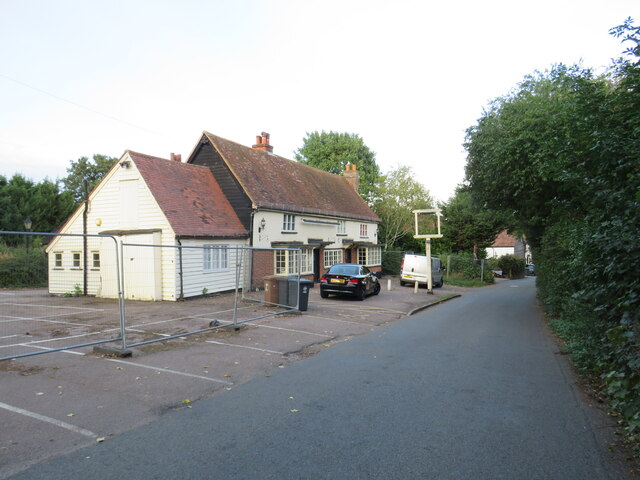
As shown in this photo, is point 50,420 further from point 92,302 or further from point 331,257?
point 331,257

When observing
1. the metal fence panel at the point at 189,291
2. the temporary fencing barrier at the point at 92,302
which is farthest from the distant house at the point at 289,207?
the temporary fencing barrier at the point at 92,302

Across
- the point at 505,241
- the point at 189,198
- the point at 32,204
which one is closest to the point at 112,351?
the point at 189,198

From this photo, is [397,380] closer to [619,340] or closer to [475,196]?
[619,340]

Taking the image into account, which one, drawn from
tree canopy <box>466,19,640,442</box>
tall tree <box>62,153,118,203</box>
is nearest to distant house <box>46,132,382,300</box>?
tree canopy <box>466,19,640,442</box>

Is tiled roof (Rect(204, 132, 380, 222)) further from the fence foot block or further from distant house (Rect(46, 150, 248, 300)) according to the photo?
the fence foot block

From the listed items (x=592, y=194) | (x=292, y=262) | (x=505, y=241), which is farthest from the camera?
(x=505, y=241)

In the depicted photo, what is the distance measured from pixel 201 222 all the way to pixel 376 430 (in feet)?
52.2

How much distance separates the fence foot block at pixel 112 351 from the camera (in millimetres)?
7800

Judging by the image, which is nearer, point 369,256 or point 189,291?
point 189,291

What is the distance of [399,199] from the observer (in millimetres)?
41969

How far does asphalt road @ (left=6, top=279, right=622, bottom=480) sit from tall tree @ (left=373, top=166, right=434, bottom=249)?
34.4 m

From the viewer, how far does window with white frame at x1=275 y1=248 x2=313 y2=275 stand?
23284 millimetres

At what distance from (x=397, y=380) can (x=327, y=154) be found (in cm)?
4404

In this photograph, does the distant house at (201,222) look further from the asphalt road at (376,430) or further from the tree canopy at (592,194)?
the tree canopy at (592,194)
